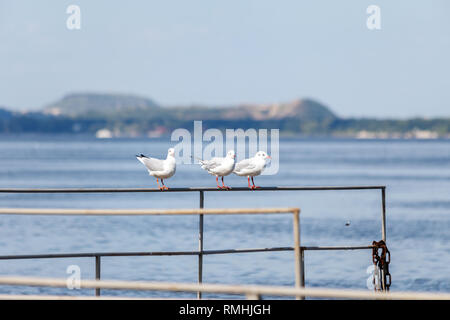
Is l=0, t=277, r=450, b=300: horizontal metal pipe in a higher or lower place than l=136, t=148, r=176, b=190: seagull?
lower

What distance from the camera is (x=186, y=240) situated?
114ft

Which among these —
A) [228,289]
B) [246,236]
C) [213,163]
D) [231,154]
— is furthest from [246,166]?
[246,236]

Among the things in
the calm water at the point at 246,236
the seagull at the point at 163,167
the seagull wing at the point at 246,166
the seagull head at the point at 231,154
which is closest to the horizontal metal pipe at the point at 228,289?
the seagull at the point at 163,167

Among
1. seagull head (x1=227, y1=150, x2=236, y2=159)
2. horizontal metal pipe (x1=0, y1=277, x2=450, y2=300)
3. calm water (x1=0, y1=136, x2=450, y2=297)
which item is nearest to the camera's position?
horizontal metal pipe (x1=0, y1=277, x2=450, y2=300)

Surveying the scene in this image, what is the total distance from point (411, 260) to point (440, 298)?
26.1 m

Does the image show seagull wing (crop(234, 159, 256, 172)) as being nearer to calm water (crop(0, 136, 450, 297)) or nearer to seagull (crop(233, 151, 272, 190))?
seagull (crop(233, 151, 272, 190))

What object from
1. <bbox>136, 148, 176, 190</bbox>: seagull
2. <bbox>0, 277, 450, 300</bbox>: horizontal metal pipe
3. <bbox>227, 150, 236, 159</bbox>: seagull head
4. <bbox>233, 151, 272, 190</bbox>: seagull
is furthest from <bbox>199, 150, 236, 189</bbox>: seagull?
<bbox>0, 277, 450, 300</bbox>: horizontal metal pipe

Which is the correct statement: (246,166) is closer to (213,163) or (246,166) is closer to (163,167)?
(213,163)

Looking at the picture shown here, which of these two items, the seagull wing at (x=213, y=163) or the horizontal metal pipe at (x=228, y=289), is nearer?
the horizontal metal pipe at (x=228, y=289)

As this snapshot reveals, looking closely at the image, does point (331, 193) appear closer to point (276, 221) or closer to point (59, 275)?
point (276, 221)

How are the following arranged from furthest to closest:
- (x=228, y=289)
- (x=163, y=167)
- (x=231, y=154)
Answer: (x=231, y=154) → (x=163, y=167) → (x=228, y=289)

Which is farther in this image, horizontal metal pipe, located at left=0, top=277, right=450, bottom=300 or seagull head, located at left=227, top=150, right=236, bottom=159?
seagull head, located at left=227, top=150, right=236, bottom=159

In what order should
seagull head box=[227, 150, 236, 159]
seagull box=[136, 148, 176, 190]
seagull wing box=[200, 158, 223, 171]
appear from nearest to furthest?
seagull box=[136, 148, 176, 190]
seagull head box=[227, 150, 236, 159]
seagull wing box=[200, 158, 223, 171]

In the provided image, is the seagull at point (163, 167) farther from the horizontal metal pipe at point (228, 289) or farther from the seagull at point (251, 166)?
the horizontal metal pipe at point (228, 289)
